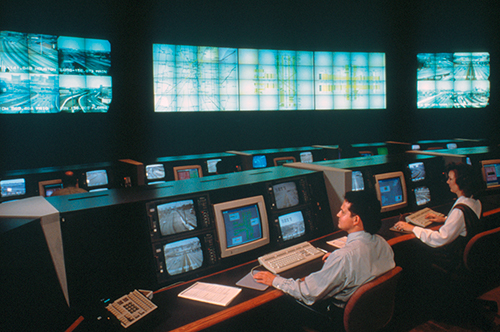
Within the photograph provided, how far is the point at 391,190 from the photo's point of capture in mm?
3145

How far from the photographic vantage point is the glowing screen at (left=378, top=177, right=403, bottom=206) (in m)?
3.08

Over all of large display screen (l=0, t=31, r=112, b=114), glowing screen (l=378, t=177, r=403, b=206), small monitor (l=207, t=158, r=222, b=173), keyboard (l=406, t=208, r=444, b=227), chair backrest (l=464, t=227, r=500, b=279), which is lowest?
chair backrest (l=464, t=227, r=500, b=279)

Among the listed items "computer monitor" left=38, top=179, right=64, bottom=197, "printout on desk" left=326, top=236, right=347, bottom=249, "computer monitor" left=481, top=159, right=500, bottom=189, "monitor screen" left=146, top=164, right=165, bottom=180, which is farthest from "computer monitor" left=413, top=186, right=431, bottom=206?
"computer monitor" left=38, top=179, right=64, bottom=197

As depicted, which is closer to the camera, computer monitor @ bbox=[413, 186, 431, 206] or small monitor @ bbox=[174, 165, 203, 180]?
computer monitor @ bbox=[413, 186, 431, 206]

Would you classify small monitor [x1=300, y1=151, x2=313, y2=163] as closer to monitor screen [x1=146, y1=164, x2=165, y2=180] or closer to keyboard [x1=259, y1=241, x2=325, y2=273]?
monitor screen [x1=146, y1=164, x2=165, y2=180]

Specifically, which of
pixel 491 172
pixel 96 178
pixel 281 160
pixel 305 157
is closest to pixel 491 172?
pixel 491 172

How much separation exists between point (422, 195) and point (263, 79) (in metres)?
4.01

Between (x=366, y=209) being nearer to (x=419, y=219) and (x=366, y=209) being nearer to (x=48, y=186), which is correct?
(x=419, y=219)

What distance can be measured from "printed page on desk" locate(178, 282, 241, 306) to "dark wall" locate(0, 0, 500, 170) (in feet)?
13.7

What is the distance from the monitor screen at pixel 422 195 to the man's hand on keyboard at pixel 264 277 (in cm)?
224

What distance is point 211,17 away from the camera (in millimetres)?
6301

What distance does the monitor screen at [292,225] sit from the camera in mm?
2344

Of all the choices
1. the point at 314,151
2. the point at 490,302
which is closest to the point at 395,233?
the point at 490,302

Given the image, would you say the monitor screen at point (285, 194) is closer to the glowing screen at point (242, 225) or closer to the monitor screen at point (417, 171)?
the glowing screen at point (242, 225)
